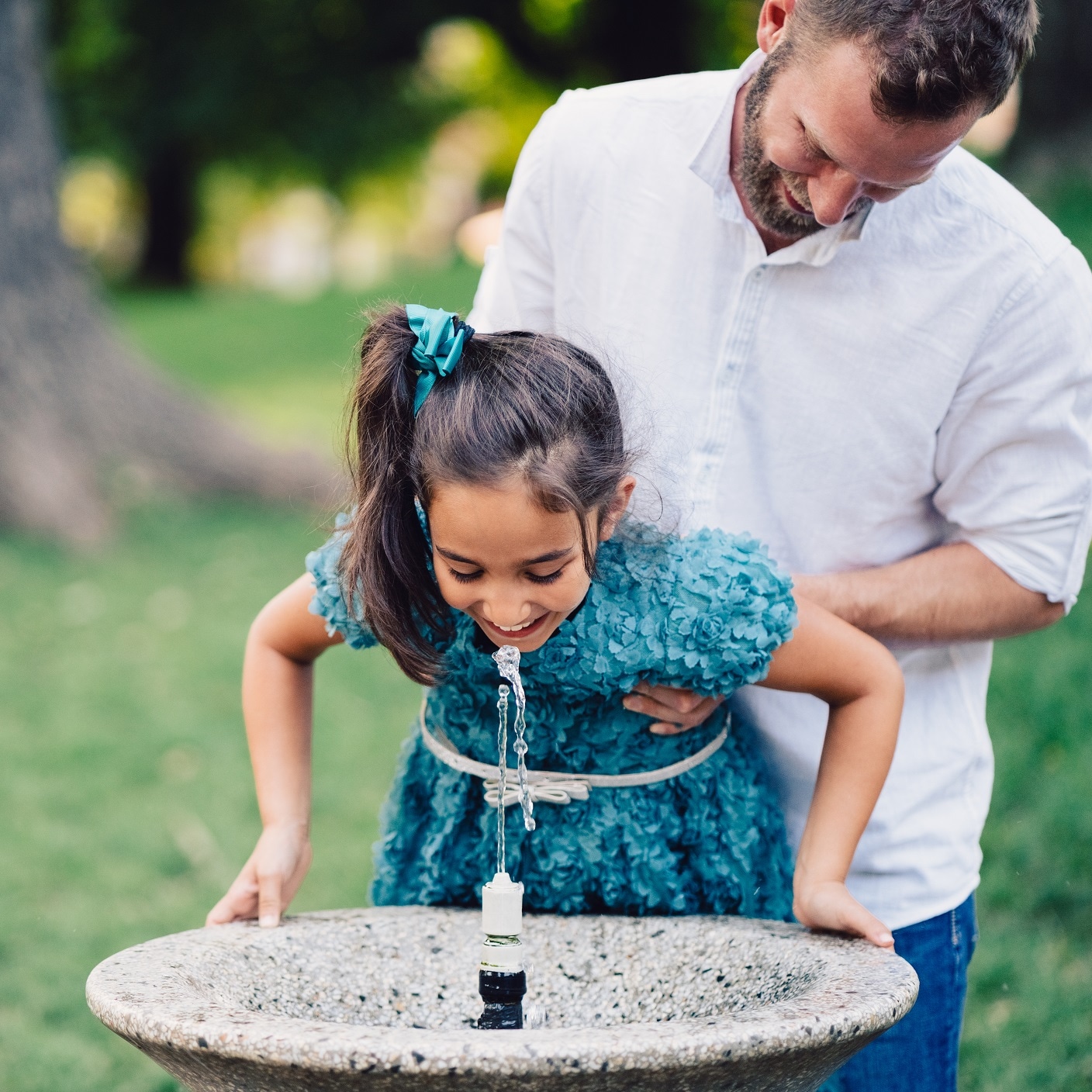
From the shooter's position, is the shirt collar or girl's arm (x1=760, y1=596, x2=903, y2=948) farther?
the shirt collar

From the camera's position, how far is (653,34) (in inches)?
643

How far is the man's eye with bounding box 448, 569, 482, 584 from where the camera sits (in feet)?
5.42

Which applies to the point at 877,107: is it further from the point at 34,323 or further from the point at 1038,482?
the point at 34,323

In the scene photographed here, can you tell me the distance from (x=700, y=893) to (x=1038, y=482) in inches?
27.9

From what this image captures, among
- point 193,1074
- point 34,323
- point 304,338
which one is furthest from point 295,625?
point 304,338

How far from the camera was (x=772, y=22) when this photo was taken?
6.15 feet

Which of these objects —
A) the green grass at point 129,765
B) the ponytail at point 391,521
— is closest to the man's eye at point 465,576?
the ponytail at point 391,521

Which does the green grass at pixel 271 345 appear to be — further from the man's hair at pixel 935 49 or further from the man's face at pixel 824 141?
the man's hair at pixel 935 49

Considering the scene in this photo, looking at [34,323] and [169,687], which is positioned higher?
[34,323]

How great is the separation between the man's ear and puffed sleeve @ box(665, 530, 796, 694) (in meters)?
0.65

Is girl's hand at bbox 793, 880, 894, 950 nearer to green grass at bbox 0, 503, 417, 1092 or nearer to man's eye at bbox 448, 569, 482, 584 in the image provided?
man's eye at bbox 448, 569, 482, 584

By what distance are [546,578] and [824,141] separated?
1.98ft

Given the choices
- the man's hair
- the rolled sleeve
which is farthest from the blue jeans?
the man's hair

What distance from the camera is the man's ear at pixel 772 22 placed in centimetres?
183
